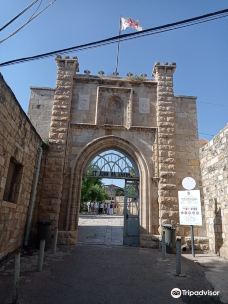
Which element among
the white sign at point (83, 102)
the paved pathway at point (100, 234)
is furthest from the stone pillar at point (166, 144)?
the white sign at point (83, 102)

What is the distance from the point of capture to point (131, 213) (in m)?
10.1

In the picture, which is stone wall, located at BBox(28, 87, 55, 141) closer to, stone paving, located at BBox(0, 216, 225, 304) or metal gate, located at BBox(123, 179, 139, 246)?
metal gate, located at BBox(123, 179, 139, 246)

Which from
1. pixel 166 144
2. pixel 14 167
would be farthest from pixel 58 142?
pixel 166 144

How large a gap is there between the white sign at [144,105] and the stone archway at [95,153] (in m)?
1.64

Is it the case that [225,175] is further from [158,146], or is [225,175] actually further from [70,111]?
[70,111]

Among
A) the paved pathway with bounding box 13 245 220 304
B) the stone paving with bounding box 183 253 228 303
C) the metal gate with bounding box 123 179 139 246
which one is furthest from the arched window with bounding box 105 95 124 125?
the stone paving with bounding box 183 253 228 303

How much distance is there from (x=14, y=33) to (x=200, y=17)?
11.4ft

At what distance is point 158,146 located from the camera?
396 inches

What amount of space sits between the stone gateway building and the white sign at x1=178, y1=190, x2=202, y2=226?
1.09 m

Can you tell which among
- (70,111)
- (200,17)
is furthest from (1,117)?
(70,111)

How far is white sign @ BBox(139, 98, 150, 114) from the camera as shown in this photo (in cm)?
1068

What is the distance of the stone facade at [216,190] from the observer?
25.4ft

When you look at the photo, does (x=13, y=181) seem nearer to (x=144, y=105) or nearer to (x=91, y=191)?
(x=144, y=105)

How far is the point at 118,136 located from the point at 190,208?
4.00 meters
